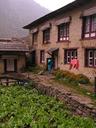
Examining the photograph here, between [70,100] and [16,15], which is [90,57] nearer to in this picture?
[70,100]

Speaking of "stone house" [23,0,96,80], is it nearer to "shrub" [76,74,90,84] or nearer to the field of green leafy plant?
"shrub" [76,74,90,84]

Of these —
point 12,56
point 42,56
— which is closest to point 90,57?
point 42,56

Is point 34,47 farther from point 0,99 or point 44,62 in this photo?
point 0,99

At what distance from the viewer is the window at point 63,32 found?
29.9 metres

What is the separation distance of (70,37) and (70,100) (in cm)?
1111

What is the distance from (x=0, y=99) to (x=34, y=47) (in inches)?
733

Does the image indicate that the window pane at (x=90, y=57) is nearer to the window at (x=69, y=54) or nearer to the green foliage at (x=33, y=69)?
the window at (x=69, y=54)

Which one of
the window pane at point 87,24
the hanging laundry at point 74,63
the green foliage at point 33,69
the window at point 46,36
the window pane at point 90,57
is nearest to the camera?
the window pane at point 90,57

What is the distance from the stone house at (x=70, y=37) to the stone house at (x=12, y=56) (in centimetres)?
233

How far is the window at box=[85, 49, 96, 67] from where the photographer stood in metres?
25.6

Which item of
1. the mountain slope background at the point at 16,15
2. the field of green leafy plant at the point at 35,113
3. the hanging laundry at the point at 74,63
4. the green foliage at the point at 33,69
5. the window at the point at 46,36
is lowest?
the field of green leafy plant at the point at 35,113

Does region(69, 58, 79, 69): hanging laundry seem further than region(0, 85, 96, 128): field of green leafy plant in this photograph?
Yes

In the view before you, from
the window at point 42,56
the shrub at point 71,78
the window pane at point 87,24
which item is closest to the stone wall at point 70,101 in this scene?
the shrub at point 71,78

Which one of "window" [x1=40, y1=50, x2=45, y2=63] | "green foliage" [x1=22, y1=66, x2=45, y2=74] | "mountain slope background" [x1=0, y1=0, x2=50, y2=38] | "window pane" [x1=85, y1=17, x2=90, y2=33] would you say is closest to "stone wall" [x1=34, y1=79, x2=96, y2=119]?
"window pane" [x1=85, y1=17, x2=90, y2=33]
